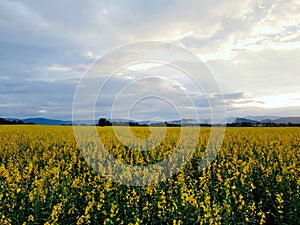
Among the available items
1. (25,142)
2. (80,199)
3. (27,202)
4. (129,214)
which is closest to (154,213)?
(129,214)

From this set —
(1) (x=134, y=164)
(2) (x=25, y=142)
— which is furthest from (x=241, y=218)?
(2) (x=25, y=142)

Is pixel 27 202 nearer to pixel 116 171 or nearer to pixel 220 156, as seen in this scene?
pixel 116 171

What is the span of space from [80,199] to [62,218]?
1.09 metres

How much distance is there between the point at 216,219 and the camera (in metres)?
5.16

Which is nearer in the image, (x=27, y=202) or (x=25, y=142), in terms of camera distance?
(x=27, y=202)

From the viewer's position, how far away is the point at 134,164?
10.6 m

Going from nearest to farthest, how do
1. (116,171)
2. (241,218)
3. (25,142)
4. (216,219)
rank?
(216,219)
(241,218)
(116,171)
(25,142)

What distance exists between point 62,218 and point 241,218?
3356 millimetres

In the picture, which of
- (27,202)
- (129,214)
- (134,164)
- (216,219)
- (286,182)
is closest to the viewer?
(216,219)

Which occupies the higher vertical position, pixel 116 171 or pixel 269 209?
pixel 116 171

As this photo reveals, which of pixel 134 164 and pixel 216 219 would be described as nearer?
pixel 216 219

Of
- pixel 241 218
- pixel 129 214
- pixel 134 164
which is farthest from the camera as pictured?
pixel 134 164

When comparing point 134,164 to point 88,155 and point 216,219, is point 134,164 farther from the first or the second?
point 216,219

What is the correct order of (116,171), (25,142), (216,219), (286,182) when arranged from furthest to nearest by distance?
1. (25,142)
2. (116,171)
3. (286,182)
4. (216,219)
